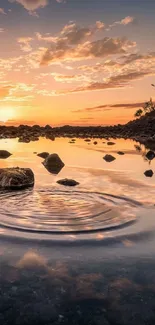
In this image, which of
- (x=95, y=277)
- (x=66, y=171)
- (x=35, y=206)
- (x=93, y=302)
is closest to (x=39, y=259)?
(x=95, y=277)

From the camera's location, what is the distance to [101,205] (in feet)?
32.5

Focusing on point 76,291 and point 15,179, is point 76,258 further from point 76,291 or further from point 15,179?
point 15,179

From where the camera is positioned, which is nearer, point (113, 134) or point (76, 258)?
point (76, 258)

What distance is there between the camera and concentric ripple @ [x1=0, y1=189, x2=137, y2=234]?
303 inches

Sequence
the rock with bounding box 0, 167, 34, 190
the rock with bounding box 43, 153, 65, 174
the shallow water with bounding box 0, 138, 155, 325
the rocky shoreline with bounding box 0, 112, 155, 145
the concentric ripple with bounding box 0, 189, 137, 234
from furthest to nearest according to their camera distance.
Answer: the rocky shoreline with bounding box 0, 112, 155, 145, the rock with bounding box 43, 153, 65, 174, the rock with bounding box 0, 167, 34, 190, the concentric ripple with bounding box 0, 189, 137, 234, the shallow water with bounding box 0, 138, 155, 325

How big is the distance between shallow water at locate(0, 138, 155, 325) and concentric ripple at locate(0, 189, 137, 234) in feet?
0.07

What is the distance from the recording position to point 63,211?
9.01 metres

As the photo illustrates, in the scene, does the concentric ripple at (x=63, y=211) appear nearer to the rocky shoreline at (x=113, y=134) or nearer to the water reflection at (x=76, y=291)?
the water reflection at (x=76, y=291)

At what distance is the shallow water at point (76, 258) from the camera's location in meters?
4.45

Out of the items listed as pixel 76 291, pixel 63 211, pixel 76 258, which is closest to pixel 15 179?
pixel 63 211

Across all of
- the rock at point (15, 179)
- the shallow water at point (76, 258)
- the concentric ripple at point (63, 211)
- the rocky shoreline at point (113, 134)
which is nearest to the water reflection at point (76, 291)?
the shallow water at point (76, 258)

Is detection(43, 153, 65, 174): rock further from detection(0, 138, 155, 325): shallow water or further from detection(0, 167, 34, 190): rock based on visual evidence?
detection(0, 138, 155, 325): shallow water

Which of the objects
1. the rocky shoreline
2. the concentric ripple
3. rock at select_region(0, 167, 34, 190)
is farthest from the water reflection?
the rocky shoreline

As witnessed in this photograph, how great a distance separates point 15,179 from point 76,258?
23.1 feet
